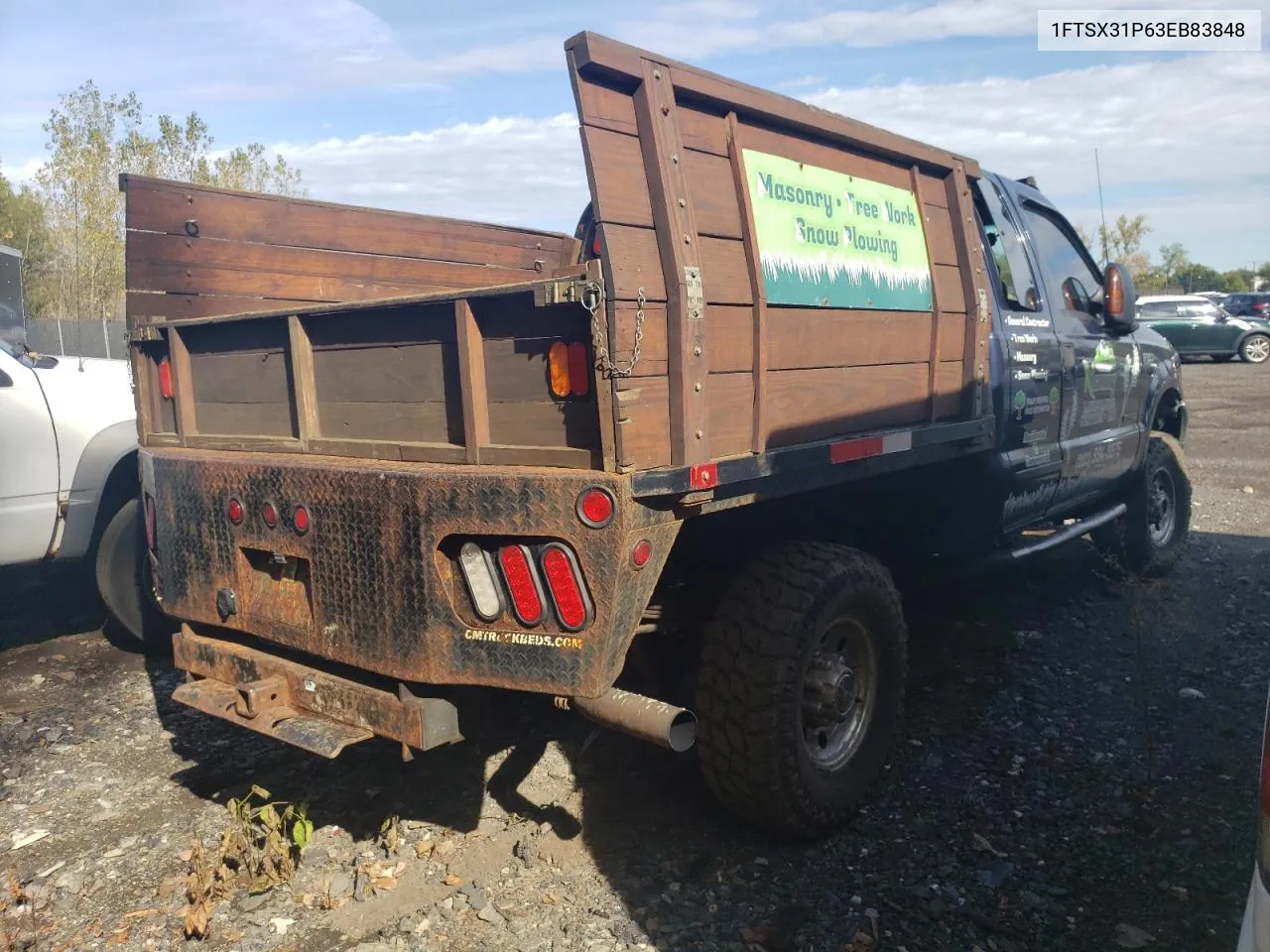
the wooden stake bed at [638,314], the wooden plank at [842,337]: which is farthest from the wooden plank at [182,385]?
the wooden plank at [842,337]

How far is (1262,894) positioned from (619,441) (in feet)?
4.89

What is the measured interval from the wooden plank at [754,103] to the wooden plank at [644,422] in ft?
2.53

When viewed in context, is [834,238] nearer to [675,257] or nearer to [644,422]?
[675,257]

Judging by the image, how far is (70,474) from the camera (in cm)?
481

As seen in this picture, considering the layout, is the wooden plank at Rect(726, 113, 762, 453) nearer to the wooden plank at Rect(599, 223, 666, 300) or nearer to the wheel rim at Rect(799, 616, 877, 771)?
the wooden plank at Rect(599, 223, 666, 300)

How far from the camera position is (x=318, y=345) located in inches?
121

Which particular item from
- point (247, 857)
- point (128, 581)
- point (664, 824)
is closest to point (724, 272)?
point (664, 824)

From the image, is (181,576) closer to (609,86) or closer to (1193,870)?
(609,86)

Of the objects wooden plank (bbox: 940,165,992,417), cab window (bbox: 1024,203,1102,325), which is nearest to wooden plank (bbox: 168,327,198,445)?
wooden plank (bbox: 940,165,992,417)

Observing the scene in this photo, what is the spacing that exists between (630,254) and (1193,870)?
94.4 inches

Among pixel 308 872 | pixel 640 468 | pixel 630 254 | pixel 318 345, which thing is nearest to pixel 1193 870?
pixel 640 468

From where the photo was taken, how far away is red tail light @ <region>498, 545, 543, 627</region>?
2.50 metres

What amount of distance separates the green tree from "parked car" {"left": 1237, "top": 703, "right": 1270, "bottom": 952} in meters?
28.3

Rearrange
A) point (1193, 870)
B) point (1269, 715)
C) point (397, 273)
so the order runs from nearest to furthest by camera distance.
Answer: point (1269, 715)
point (1193, 870)
point (397, 273)
